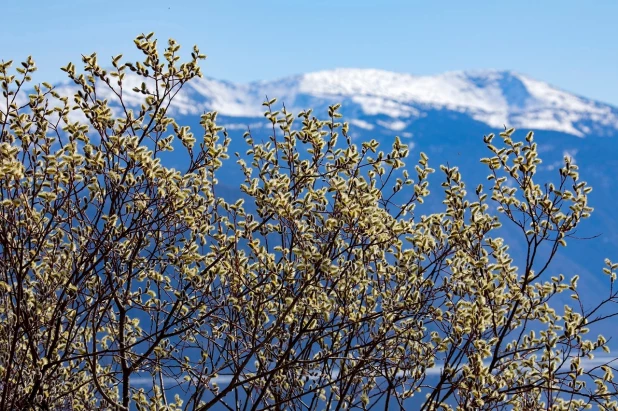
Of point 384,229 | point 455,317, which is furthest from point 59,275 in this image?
point 455,317

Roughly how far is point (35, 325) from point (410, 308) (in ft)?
10.2

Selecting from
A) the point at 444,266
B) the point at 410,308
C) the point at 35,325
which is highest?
the point at 444,266

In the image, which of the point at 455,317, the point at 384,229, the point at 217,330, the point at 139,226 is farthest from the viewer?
the point at 217,330

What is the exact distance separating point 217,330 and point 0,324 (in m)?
2.04

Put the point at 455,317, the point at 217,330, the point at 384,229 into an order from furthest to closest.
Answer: the point at 217,330 → the point at 455,317 → the point at 384,229

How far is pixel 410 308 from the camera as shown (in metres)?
7.30

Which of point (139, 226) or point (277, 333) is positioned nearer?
point (139, 226)

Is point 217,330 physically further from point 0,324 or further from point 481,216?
point 481,216

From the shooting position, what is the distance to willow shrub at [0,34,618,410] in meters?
6.63

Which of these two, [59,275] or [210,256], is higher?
[210,256]

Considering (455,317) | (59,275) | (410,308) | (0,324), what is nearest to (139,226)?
(59,275)

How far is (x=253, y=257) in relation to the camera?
7844 millimetres

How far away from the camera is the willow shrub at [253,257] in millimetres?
6629

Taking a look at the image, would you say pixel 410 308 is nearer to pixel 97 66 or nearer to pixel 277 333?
pixel 277 333
